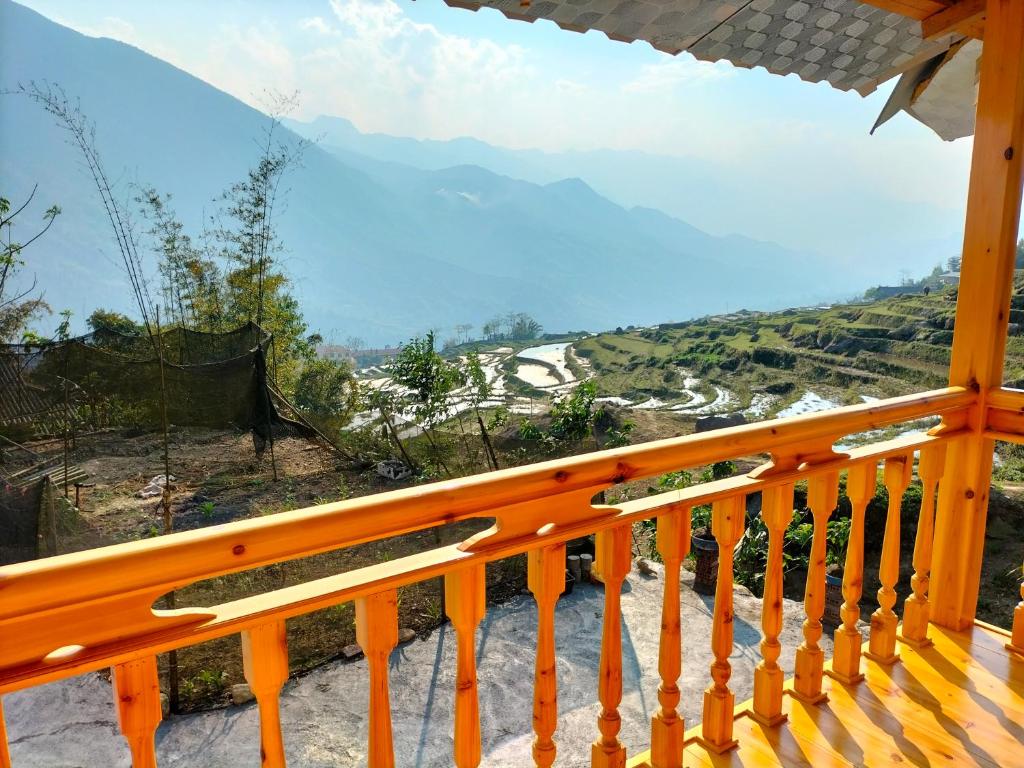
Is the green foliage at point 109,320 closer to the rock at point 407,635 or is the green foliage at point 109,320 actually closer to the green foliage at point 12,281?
the green foliage at point 12,281

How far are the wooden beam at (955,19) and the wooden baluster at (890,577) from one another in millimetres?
1140

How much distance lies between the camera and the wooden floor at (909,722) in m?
1.31

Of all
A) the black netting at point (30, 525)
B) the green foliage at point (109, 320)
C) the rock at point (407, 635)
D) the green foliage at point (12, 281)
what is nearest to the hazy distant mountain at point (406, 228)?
the green foliage at point (109, 320)

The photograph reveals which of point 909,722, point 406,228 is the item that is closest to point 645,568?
point 909,722

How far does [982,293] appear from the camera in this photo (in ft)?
5.60

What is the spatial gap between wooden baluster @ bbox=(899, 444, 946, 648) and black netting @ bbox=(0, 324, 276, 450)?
4.32 meters

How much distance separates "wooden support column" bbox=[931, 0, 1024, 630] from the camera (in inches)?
63.5

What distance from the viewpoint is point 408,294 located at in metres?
84.5

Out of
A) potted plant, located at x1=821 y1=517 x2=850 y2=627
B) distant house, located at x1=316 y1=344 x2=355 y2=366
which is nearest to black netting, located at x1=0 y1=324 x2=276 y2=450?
distant house, located at x1=316 y1=344 x2=355 y2=366

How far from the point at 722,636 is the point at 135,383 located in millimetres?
5418

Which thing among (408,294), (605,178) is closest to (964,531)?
(408,294)

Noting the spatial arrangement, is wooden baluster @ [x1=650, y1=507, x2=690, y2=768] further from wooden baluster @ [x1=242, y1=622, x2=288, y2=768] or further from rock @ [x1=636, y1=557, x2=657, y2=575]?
rock @ [x1=636, y1=557, x2=657, y2=575]

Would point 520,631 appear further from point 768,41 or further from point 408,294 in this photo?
point 408,294

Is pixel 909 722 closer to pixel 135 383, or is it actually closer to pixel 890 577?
pixel 890 577
